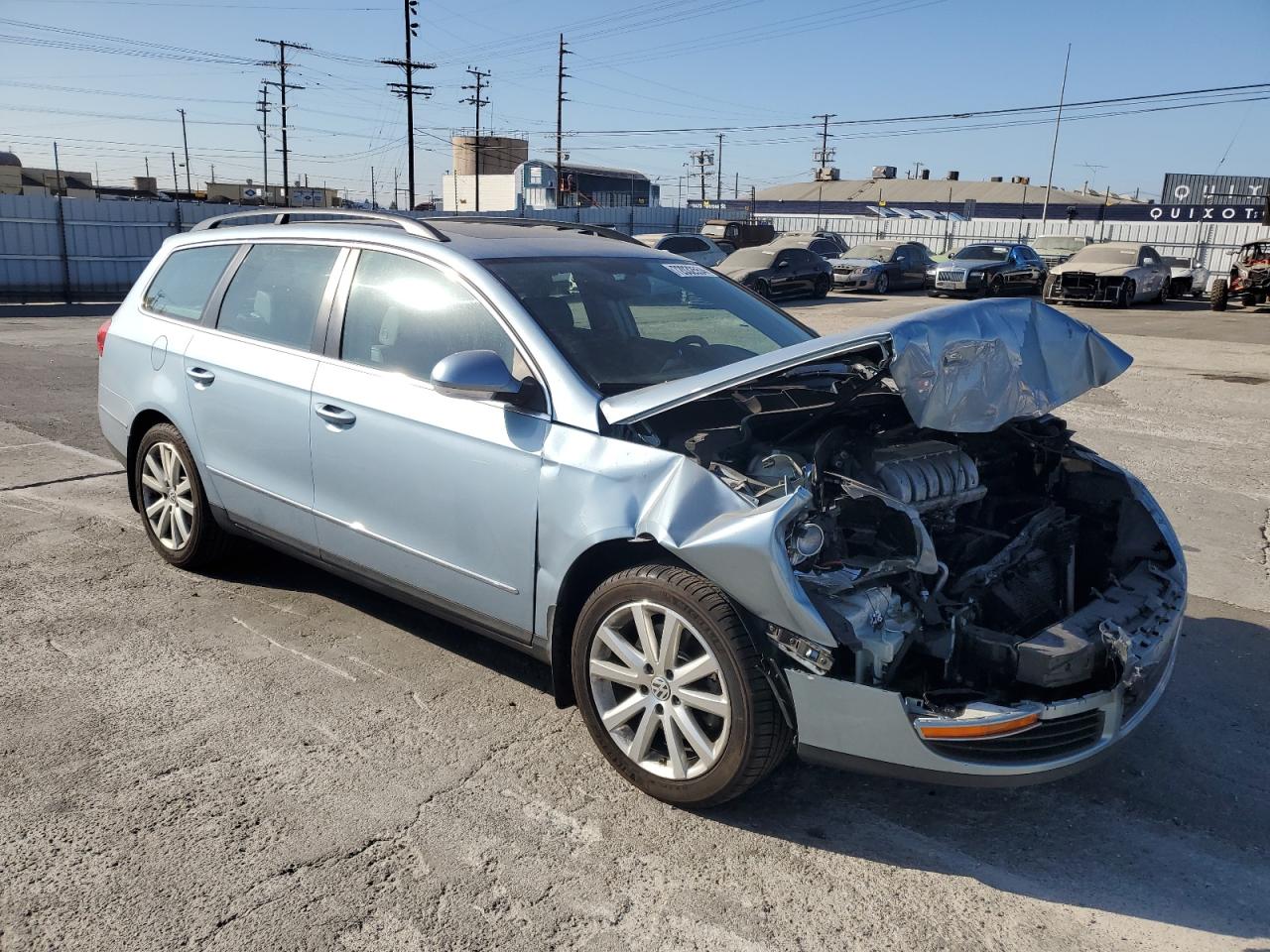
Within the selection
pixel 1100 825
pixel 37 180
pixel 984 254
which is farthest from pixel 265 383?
pixel 37 180

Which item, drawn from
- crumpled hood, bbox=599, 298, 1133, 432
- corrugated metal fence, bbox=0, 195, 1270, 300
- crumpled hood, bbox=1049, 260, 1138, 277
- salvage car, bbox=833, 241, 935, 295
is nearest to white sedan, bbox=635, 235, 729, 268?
corrugated metal fence, bbox=0, 195, 1270, 300

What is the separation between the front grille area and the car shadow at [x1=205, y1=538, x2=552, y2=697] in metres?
1.70

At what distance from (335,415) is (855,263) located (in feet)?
83.7

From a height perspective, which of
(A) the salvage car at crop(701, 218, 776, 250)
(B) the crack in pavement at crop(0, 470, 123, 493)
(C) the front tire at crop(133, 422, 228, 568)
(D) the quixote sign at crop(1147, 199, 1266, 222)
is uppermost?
(D) the quixote sign at crop(1147, 199, 1266, 222)

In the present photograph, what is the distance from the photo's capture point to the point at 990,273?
2594 centimetres

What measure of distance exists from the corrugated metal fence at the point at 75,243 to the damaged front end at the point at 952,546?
19397 millimetres

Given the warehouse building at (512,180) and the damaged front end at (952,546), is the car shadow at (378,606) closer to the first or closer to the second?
the damaged front end at (952,546)

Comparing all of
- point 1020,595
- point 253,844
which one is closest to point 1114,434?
point 1020,595

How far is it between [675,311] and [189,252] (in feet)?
8.63

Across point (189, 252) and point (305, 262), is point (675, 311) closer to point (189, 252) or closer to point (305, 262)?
point (305, 262)

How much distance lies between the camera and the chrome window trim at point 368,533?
3.51 metres

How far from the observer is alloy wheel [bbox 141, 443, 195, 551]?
4898mm

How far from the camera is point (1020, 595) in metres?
3.39

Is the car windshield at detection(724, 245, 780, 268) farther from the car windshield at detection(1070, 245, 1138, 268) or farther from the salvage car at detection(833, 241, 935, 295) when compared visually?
the car windshield at detection(1070, 245, 1138, 268)
